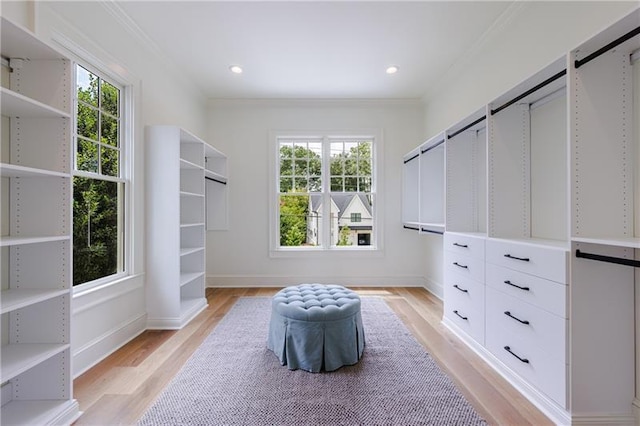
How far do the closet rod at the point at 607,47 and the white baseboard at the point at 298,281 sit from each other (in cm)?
361

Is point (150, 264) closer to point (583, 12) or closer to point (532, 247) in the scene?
point (532, 247)

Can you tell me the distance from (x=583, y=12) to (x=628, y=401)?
92.0 inches

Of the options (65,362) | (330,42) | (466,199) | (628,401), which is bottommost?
(628,401)

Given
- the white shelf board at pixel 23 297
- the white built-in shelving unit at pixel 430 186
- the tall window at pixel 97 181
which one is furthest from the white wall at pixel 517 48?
the tall window at pixel 97 181

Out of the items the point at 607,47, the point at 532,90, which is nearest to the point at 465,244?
the point at 532,90

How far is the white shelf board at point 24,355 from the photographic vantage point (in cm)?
142

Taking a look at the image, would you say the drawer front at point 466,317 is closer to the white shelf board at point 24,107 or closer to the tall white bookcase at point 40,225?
the tall white bookcase at point 40,225

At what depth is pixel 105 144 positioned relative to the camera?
265 centimetres

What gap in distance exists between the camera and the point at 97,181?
2.56 meters

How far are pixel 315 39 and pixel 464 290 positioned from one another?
9.03 feet

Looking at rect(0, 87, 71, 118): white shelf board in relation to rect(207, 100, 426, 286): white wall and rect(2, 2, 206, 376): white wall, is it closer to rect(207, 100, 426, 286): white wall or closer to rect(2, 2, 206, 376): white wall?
rect(2, 2, 206, 376): white wall

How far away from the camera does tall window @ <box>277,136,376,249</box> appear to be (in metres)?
4.86

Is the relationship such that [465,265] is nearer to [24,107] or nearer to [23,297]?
[23,297]

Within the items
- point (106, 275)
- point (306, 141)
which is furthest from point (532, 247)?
point (306, 141)
